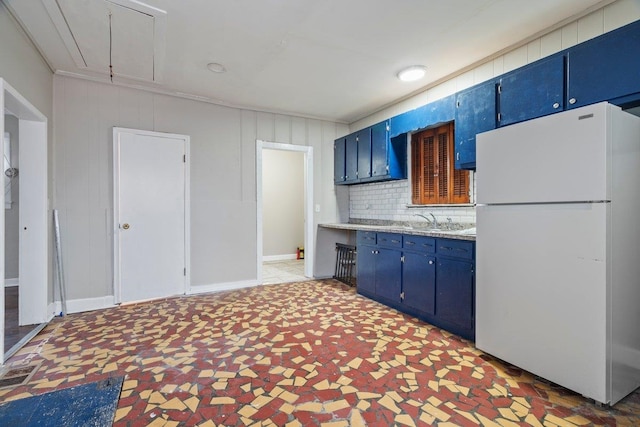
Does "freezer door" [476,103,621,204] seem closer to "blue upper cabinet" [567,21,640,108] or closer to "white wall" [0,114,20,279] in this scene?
"blue upper cabinet" [567,21,640,108]

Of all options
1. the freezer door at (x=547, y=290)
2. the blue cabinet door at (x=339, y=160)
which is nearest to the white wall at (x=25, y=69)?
the blue cabinet door at (x=339, y=160)

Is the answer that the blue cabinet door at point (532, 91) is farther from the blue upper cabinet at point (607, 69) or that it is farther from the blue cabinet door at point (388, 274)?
the blue cabinet door at point (388, 274)

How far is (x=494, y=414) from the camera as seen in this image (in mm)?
1741

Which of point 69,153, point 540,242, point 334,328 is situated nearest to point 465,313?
point 540,242

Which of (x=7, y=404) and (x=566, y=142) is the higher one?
(x=566, y=142)

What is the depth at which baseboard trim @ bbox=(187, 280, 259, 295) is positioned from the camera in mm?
4266

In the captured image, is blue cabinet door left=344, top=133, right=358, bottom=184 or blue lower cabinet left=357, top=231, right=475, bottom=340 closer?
blue lower cabinet left=357, top=231, right=475, bottom=340

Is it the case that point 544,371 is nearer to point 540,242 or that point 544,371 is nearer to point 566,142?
point 540,242

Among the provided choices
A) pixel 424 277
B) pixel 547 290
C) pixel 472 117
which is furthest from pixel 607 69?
pixel 424 277

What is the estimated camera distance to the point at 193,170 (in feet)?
14.0

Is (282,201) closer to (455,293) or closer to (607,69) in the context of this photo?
(455,293)

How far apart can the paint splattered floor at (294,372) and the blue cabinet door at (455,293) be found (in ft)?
0.58

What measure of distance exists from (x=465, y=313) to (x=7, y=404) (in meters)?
3.30

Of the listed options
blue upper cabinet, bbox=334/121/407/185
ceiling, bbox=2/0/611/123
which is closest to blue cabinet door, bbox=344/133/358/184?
blue upper cabinet, bbox=334/121/407/185
